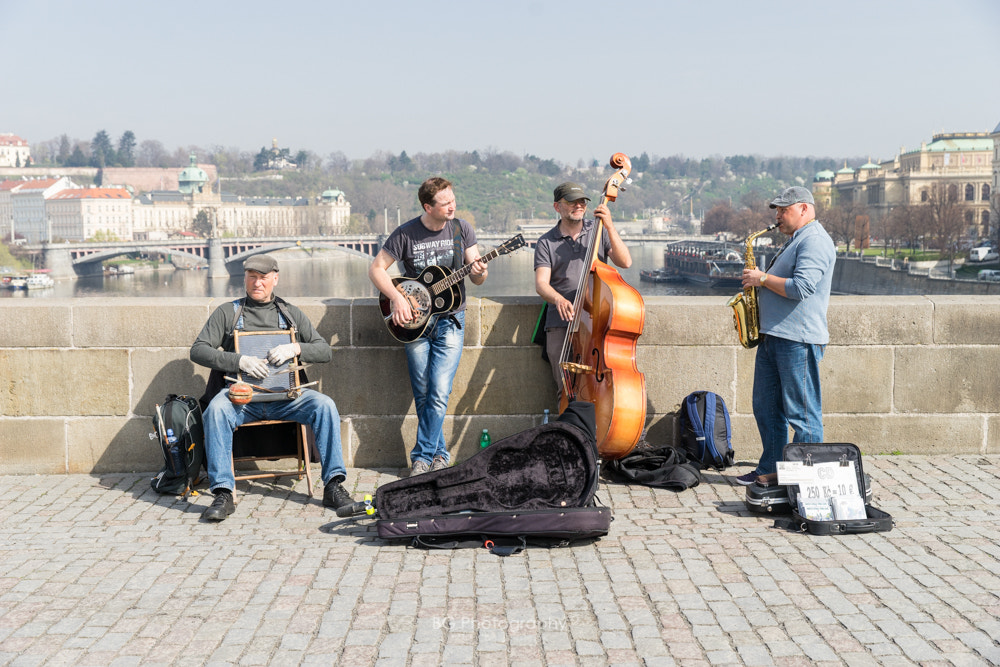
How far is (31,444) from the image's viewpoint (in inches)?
239

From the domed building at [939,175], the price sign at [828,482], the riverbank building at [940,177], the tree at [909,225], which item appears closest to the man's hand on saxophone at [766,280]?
the price sign at [828,482]

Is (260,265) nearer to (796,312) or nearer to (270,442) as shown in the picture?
(270,442)

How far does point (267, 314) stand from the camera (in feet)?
17.9

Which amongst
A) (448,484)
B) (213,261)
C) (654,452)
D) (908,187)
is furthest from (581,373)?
(908,187)

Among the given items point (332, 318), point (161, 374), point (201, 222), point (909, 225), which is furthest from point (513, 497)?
point (201, 222)

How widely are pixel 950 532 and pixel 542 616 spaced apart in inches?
82.4

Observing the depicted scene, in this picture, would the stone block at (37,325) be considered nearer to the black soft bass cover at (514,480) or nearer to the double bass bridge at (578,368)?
the black soft bass cover at (514,480)

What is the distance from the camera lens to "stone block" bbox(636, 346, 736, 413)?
624cm

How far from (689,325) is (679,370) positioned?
10.9 inches

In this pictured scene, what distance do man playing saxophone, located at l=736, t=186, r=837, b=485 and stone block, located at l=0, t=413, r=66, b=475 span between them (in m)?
3.99

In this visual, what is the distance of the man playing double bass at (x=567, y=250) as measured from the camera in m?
5.65

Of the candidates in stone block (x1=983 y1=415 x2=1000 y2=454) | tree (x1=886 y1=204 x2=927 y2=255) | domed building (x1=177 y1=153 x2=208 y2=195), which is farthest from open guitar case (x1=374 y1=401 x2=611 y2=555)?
domed building (x1=177 y1=153 x2=208 y2=195)

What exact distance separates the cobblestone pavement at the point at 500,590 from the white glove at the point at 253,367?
685mm

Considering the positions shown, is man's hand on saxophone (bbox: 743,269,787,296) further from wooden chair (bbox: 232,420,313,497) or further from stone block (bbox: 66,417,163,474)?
A: stone block (bbox: 66,417,163,474)
